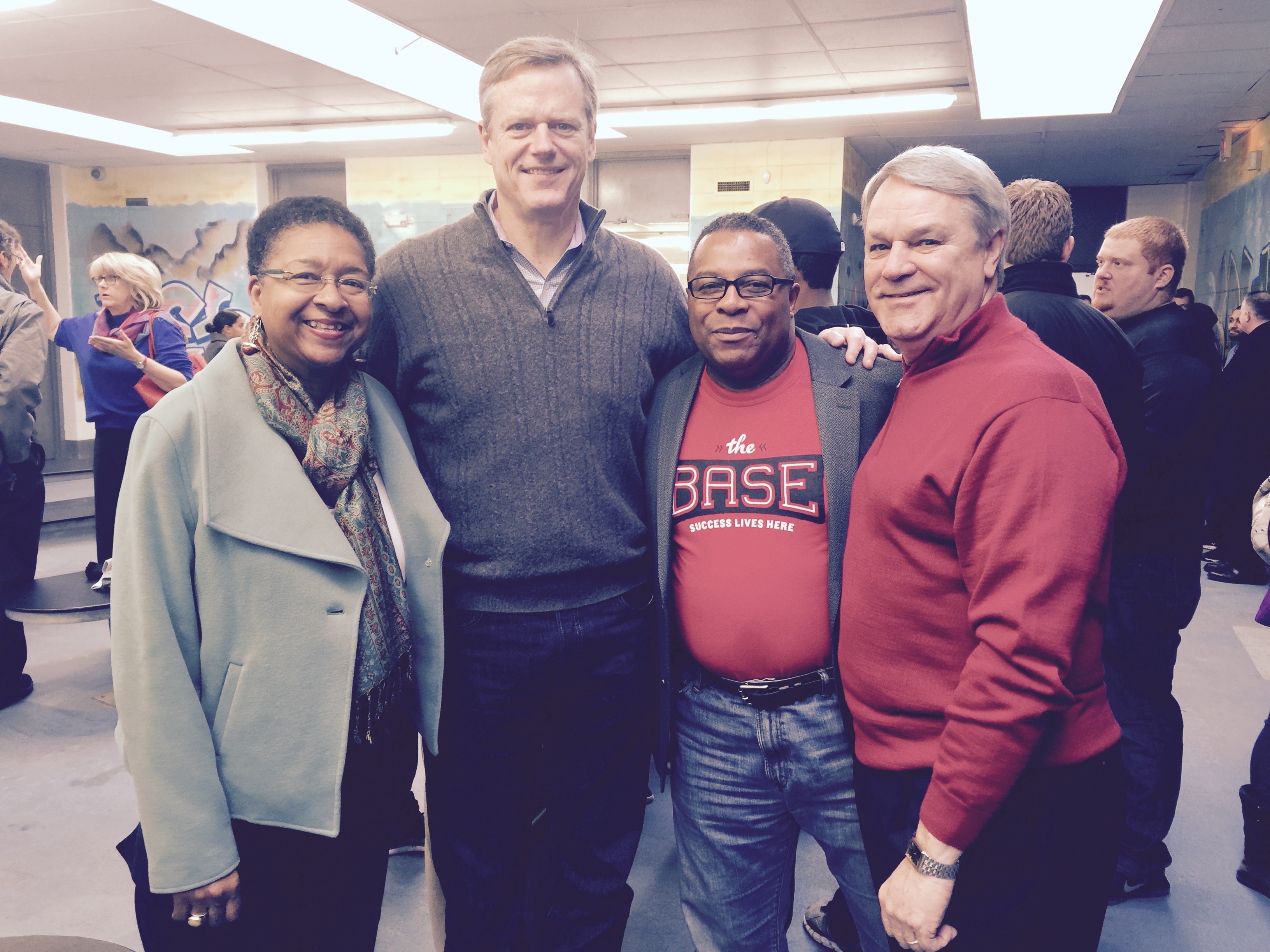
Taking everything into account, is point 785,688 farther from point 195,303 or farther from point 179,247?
point 179,247

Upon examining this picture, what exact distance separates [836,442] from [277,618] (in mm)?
953

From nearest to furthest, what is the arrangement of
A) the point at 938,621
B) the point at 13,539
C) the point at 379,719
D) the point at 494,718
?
the point at 938,621
the point at 379,719
the point at 494,718
the point at 13,539

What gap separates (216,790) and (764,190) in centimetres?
833

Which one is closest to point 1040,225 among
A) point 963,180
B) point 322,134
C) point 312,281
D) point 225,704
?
point 963,180

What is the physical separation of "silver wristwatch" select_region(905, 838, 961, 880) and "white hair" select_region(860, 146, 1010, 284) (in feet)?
2.71

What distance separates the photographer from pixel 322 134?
827 cm

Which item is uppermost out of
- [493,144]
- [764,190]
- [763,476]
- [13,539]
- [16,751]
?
[764,190]

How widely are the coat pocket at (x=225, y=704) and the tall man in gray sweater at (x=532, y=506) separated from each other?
42 cm

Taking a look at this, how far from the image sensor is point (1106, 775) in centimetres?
115

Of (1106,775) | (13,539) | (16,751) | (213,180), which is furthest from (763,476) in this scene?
(213,180)

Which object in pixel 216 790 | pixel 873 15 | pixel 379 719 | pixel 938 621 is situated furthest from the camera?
pixel 873 15

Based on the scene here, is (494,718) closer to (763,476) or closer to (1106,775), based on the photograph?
(763,476)

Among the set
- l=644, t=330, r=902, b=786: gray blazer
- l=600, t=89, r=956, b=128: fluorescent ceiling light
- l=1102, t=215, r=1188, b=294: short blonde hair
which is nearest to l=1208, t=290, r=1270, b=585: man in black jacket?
l=600, t=89, r=956, b=128: fluorescent ceiling light

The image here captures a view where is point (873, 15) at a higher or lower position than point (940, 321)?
higher
